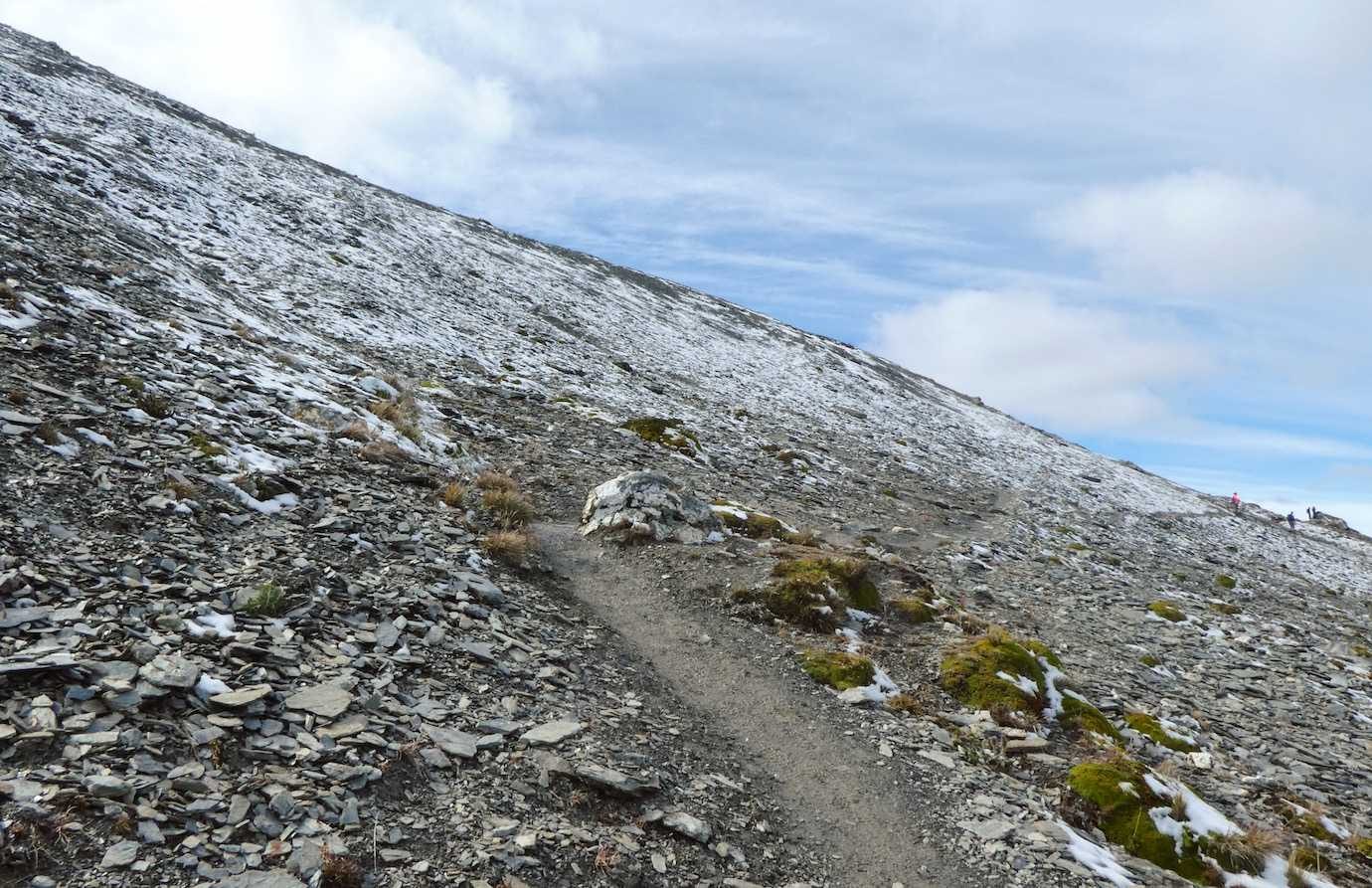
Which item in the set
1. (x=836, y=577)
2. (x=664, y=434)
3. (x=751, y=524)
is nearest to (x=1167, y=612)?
(x=836, y=577)

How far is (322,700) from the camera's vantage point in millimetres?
7121

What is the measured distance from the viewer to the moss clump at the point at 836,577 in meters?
13.9

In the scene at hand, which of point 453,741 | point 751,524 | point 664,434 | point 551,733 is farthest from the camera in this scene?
point 664,434

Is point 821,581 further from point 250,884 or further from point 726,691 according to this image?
point 250,884

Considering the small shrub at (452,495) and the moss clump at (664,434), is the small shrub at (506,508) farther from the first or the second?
the moss clump at (664,434)

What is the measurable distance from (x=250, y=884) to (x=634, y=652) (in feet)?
21.2

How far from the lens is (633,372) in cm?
3534

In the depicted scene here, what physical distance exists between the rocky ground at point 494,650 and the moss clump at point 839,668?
7 cm

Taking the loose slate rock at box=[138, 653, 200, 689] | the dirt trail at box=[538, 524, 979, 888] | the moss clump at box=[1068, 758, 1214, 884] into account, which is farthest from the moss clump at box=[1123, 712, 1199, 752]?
the loose slate rock at box=[138, 653, 200, 689]

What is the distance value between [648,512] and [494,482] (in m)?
3.45

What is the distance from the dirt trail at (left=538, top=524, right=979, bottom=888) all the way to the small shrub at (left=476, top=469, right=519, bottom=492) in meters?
1.65

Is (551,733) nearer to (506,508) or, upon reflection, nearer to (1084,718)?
(506,508)

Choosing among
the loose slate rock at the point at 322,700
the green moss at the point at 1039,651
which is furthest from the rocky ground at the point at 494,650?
the green moss at the point at 1039,651

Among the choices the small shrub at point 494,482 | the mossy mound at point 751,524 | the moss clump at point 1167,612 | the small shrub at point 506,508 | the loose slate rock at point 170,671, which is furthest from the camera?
the moss clump at point 1167,612
